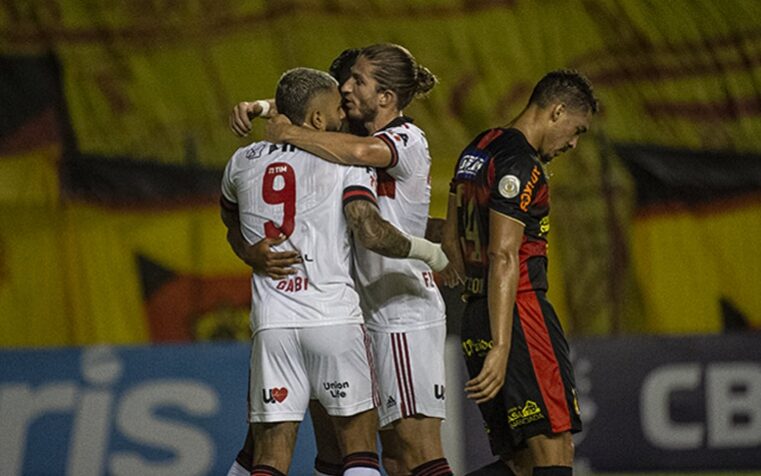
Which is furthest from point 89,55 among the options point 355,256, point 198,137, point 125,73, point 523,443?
point 523,443

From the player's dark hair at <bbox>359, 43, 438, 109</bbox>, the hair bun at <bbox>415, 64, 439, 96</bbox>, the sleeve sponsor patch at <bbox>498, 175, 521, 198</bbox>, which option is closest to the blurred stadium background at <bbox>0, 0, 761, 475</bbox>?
the hair bun at <bbox>415, 64, 439, 96</bbox>

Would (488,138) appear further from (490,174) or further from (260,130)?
(260,130)

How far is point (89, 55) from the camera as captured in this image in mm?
9570

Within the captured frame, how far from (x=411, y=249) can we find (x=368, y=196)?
0.29 meters

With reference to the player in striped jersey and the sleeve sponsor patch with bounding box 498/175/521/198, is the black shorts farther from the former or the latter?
the sleeve sponsor patch with bounding box 498/175/521/198

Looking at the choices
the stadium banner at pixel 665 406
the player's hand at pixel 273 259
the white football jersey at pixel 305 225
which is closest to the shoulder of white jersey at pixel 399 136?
the white football jersey at pixel 305 225

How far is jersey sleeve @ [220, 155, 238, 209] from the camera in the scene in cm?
502

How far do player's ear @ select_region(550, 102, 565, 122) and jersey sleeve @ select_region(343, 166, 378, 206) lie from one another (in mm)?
776

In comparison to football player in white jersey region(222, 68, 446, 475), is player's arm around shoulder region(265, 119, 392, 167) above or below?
above

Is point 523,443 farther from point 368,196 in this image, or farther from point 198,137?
point 198,137

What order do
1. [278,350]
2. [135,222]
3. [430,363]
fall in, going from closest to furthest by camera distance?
1. [278,350]
2. [430,363]
3. [135,222]

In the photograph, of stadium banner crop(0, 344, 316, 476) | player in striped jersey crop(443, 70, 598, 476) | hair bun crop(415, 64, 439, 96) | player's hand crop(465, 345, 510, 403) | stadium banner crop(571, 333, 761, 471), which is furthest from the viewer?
stadium banner crop(571, 333, 761, 471)

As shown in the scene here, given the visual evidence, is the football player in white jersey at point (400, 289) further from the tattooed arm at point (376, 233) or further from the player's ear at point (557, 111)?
the player's ear at point (557, 111)

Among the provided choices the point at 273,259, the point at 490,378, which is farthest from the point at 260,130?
the point at 490,378
